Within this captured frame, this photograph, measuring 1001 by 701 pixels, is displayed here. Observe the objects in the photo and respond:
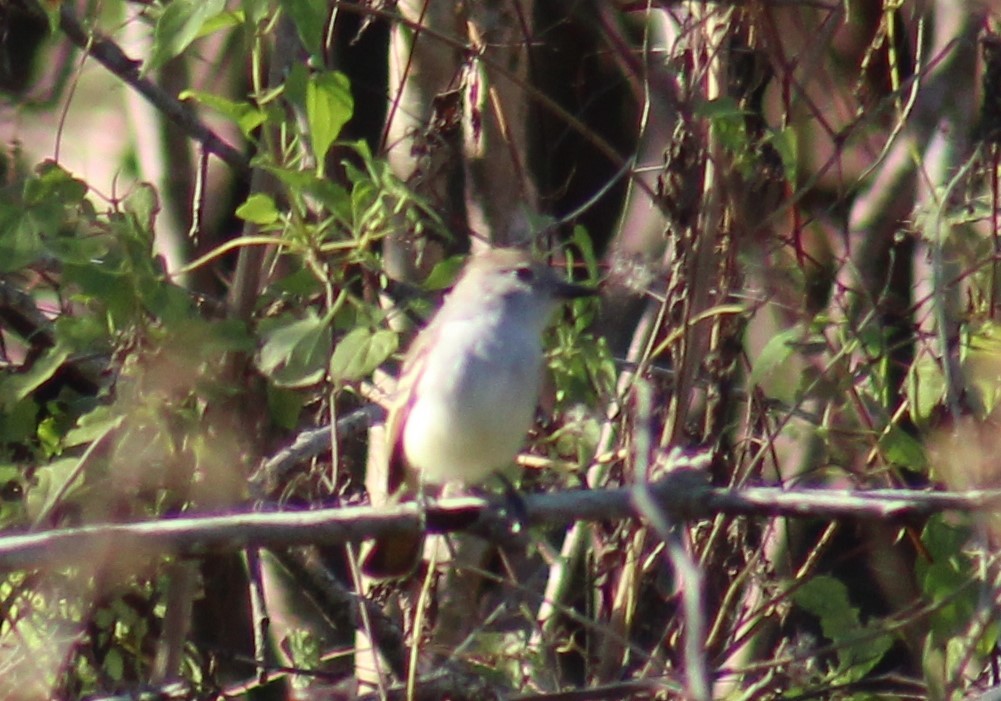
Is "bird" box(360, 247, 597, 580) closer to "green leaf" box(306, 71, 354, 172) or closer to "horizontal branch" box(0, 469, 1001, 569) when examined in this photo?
"green leaf" box(306, 71, 354, 172)

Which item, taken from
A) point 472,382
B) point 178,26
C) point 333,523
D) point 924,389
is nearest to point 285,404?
point 472,382

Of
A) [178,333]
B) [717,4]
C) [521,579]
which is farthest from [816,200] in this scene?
[178,333]

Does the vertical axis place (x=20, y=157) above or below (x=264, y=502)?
above

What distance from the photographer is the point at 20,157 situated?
4.80 meters

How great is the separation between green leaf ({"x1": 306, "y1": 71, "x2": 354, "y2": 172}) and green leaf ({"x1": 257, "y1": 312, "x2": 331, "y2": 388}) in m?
0.44

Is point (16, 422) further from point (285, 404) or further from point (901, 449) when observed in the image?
point (901, 449)

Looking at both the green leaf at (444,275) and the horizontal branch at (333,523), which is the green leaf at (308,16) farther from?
the horizontal branch at (333,523)

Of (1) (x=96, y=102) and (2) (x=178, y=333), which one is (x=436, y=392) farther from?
(1) (x=96, y=102)

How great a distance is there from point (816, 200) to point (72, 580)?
2919 mm

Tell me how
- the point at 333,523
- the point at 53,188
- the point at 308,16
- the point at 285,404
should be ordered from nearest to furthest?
the point at 333,523, the point at 308,16, the point at 53,188, the point at 285,404

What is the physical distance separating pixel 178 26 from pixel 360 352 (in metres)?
0.89

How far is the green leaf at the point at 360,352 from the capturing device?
3.81 m

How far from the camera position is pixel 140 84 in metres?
4.66

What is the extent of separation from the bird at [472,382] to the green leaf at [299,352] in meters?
0.40
